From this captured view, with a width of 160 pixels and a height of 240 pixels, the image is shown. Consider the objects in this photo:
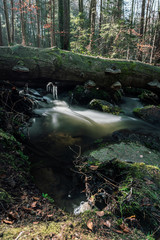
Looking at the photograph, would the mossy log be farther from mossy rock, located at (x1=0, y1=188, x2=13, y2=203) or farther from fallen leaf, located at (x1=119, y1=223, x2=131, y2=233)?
fallen leaf, located at (x1=119, y1=223, x2=131, y2=233)

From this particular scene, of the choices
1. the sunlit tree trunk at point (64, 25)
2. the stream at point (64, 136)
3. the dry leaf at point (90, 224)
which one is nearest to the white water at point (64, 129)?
the stream at point (64, 136)

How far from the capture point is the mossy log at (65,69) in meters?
5.08

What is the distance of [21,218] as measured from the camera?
1.61 m

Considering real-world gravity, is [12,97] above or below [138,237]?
above

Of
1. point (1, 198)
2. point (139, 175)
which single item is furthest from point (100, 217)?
point (1, 198)

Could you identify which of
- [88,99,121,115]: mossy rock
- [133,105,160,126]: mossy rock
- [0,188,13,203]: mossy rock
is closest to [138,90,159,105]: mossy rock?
[133,105,160,126]: mossy rock

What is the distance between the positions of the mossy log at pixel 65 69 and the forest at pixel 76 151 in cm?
3

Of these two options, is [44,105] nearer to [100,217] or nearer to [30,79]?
[30,79]

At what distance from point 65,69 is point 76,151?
11.0 ft

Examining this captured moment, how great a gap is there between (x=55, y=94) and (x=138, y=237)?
25.6 ft

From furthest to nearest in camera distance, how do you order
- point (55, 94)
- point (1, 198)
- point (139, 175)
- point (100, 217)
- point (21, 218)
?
point (55, 94)
point (139, 175)
point (100, 217)
point (1, 198)
point (21, 218)

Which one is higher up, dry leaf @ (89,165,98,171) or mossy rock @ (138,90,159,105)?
mossy rock @ (138,90,159,105)

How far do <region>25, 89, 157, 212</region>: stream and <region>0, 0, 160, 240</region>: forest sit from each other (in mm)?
20

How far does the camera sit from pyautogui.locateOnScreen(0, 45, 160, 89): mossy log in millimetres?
5078
